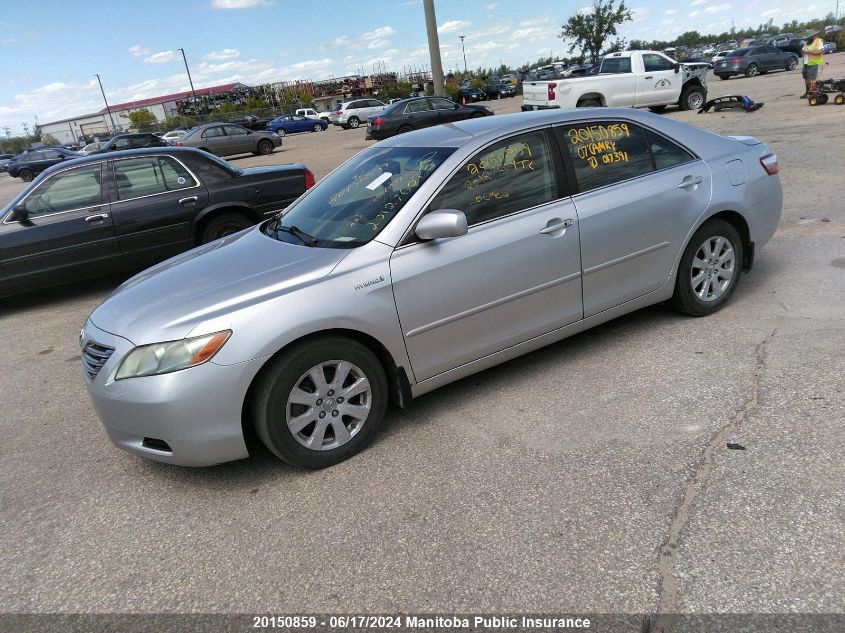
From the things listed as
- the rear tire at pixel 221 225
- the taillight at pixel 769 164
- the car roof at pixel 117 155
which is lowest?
the rear tire at pixel 221 225

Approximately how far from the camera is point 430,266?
132 inches

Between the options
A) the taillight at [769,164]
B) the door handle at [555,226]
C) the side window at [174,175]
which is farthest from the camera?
the side window at [174,175]

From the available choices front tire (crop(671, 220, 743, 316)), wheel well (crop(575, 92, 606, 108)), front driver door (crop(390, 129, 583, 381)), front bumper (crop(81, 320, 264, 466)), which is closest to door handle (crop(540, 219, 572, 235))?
front driver door (crop(390, 129, 583, 381))

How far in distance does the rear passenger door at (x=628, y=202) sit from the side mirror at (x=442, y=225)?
37.3 inches

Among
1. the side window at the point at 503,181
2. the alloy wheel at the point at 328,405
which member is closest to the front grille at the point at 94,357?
the alloy wheel at the point at 328,405

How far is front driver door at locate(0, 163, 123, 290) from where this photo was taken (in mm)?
6629

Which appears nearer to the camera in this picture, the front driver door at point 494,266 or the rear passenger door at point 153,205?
the front driver door at point 494,266

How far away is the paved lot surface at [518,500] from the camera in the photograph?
2.34 meters

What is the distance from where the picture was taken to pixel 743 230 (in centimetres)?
460

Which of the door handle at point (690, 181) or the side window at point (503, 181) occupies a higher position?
the side window at point (503, 181)

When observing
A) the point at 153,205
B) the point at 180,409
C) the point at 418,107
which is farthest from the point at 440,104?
the point at 180,409

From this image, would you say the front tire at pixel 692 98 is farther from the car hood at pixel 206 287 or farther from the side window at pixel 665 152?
the car hood at pixel 206 287

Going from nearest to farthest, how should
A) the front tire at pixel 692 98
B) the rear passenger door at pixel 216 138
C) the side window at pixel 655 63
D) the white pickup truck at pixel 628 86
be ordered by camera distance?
1. the white pickup truck at pixel 628 86
2. the side window at pixel 655 63
3. the front tire at pixel 692 98
4. the rear passenger door at pixel 216 138

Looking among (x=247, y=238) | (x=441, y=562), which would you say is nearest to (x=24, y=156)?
(x=247, y=238)
